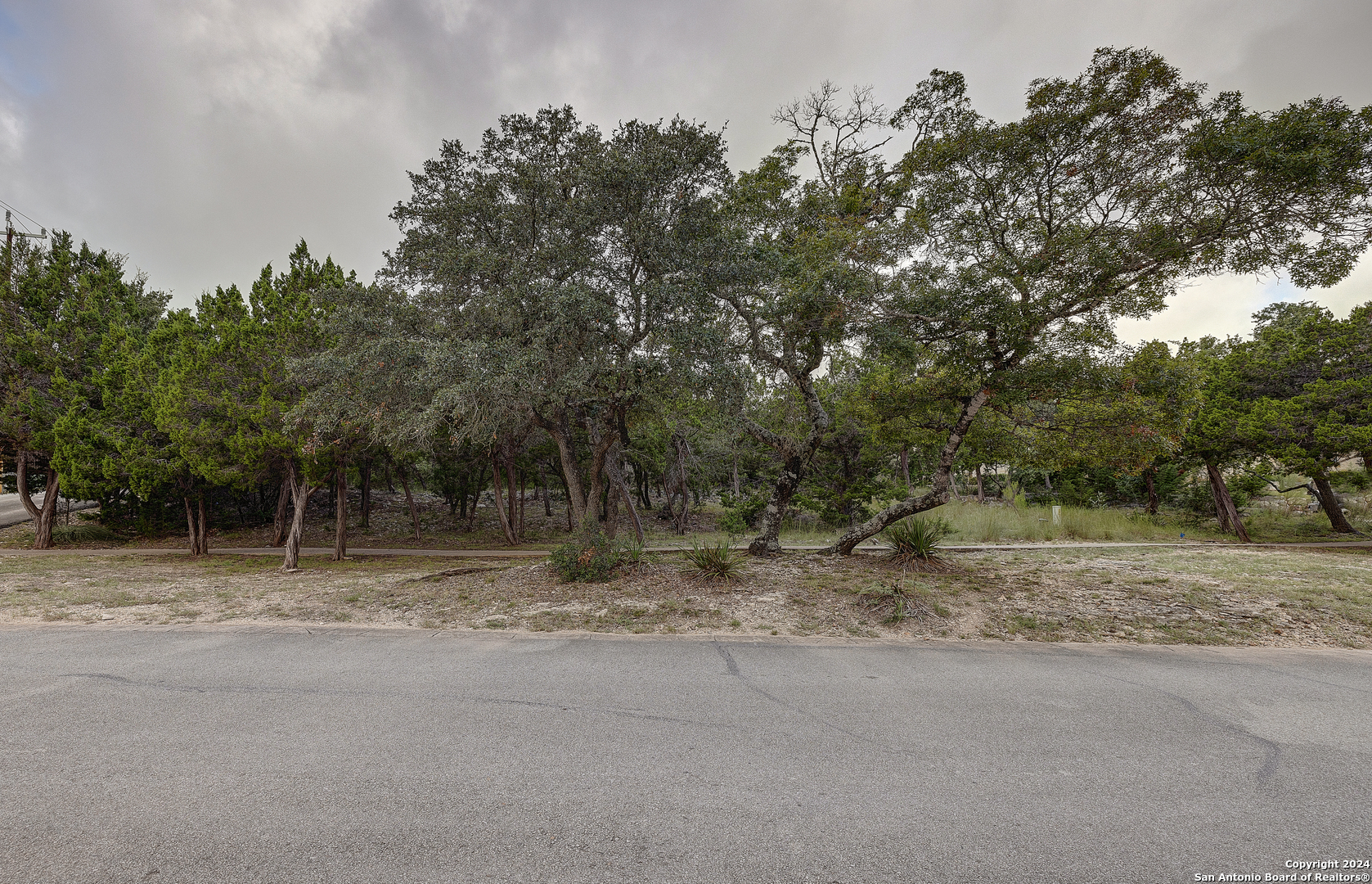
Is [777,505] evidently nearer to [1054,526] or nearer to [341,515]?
[341,515]

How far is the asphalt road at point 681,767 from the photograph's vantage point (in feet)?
8.66

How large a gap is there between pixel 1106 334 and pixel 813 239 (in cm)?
556

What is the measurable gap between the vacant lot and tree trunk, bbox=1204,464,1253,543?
7.96 meters

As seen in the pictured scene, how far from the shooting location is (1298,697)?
4641mm

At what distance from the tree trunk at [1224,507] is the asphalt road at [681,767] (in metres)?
17.7

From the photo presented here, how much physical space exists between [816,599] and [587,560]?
4.27m

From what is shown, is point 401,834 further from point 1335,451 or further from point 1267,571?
point 1335,451

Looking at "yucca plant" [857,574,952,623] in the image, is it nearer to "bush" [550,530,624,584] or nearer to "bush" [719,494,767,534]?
"bush" [550,530,624,584]

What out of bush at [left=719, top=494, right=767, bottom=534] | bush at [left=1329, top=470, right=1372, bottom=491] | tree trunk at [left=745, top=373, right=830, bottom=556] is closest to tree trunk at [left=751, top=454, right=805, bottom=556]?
tree trunk at [left=745, top=373, right=830, bottom=556]

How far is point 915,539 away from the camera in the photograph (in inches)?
415

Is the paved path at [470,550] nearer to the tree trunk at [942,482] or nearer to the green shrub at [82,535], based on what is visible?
the green shrub at [82,535]

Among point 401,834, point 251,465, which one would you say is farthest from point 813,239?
point 251,465

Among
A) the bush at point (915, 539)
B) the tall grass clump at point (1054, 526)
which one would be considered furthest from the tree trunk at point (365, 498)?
the tall grass clump at point (1054, 526)

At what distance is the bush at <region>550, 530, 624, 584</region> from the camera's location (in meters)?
9.82
